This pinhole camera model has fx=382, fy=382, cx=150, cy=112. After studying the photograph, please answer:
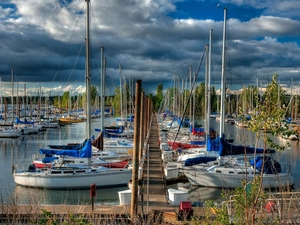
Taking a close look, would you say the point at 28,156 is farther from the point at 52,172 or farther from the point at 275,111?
the point at 275,111

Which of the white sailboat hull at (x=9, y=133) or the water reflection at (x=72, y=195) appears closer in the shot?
the water reflection at (x=72, y=195)

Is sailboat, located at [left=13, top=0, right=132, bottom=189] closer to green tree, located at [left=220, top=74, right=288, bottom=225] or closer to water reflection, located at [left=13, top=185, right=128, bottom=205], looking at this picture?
water reflection, located at [left=13, top=185, right=128, bottom=205]

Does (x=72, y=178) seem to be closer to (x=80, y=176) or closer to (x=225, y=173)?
(x=80, y=176)

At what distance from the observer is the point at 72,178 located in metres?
26.8

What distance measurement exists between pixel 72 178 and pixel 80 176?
591 millimetres

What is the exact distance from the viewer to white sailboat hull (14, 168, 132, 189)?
2683 cm

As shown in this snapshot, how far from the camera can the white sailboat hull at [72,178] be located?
26.8 metres

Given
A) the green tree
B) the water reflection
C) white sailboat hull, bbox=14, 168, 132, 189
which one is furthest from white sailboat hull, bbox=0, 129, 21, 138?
the green tree

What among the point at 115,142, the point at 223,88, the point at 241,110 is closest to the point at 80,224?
the point at 241,110

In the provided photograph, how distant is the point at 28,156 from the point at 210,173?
83.0 ft

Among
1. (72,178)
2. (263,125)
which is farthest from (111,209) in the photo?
(72,178)

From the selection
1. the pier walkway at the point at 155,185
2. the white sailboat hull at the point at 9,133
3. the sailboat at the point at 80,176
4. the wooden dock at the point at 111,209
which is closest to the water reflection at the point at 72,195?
the sailboat at the point at 80,176

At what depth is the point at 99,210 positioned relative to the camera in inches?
661

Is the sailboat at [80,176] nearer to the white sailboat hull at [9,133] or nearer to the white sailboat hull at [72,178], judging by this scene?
the white sailboat hull at [72,178]
